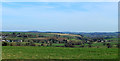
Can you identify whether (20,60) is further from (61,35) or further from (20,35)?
(20,35)

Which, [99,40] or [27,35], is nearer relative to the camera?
[99,40]

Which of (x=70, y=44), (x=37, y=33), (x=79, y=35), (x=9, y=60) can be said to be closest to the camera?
(x=9, y=60)

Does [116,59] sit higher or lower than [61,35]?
lower

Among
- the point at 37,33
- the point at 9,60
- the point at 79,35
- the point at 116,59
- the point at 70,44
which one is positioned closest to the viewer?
the point at 9,60

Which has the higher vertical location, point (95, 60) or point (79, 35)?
point (79, 35)

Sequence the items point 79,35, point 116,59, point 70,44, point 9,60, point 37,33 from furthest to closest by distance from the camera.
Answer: point 37,33, point 79,35, point 70,44, point 116,59, point 9,60

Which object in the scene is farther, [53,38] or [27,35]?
[27,35]

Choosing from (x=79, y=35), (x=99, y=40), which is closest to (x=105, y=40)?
(x=99, y=40)

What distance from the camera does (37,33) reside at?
47.6ft

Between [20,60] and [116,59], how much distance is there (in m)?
4.73

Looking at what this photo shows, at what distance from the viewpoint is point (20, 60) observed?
7012mm

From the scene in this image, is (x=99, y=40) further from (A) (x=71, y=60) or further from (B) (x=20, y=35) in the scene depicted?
(B) (x=20, y=35)

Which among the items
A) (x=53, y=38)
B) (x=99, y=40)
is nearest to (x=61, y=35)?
(x=53, y=38)

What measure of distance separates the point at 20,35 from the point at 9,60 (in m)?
8.38
